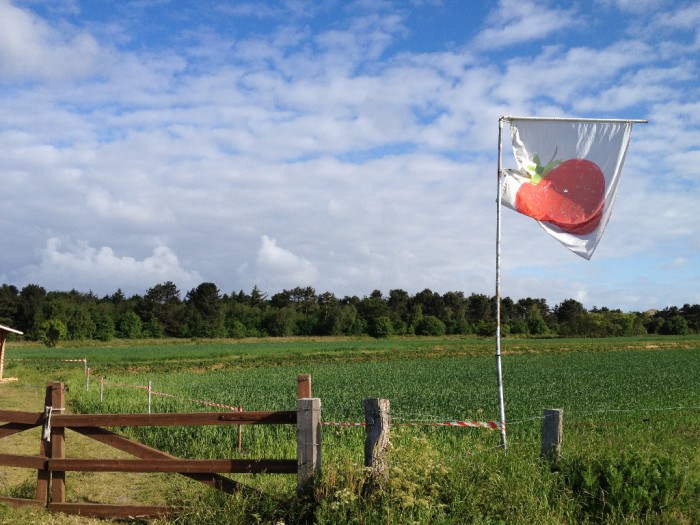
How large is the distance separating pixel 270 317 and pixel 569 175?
4097 inches

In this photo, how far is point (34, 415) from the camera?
7074mm

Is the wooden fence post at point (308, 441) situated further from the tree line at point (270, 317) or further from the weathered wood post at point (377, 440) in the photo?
the tree line at point (270, 317)

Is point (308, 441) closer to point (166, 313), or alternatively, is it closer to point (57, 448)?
point (57, 448)

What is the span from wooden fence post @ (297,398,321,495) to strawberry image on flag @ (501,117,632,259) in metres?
4.06

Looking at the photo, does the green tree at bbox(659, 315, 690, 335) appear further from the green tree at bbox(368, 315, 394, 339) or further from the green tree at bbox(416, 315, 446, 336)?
the green tree at bbox(368, 315, 394, 339)

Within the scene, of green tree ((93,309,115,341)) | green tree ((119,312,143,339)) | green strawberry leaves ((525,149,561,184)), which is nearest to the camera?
green strawberry leaves ((525,149,561,184))

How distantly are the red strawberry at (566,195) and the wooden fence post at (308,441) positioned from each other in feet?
13.5

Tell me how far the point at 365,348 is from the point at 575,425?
167 feet

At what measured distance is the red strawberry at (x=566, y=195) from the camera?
839 cm

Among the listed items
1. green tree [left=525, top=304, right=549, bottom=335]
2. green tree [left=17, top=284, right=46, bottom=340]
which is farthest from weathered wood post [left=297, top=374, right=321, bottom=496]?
green tree [left=525, top=304, right=549, bottom=335]

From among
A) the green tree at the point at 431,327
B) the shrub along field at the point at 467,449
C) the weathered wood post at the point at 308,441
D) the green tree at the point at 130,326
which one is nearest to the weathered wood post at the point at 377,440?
the shrub along field at the point at 467,449

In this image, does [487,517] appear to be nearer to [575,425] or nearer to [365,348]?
[575,425]

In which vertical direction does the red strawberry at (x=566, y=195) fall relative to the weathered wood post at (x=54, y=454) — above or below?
above

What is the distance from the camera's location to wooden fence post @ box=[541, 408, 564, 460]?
667 centimetres
